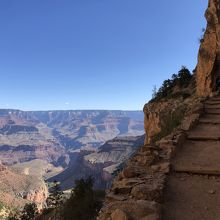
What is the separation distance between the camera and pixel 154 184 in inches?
401

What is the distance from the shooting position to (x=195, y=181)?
11648mm

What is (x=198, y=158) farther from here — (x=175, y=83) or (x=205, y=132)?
(x=175, y=83)

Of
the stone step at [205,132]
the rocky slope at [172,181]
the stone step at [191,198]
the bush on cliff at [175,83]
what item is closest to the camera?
the rocky slope at [172,181]

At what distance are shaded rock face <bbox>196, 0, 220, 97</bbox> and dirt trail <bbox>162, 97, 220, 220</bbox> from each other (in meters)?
24.9

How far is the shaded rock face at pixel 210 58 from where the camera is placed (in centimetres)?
4288

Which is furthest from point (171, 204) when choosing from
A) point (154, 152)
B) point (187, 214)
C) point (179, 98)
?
point (179, 98)

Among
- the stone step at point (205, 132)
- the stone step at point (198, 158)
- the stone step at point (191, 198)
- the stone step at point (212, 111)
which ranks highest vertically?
the stone step at point (212, 111)

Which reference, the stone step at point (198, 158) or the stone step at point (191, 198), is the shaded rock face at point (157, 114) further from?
the stone step at point (191, 198)

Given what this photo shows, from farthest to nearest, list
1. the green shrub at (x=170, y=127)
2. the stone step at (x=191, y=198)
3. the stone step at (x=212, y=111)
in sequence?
the green shrub at (x=170, y=127), the stone step at (x=212, y=111), the stone step at (x=191, y=198)

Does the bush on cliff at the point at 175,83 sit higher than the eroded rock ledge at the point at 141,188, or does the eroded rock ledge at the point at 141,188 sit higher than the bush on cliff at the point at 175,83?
the bush on cliff at the point at 175,83

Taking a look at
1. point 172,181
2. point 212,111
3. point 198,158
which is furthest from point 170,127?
point 172,181

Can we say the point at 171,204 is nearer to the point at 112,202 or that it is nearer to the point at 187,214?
the point at 187,214

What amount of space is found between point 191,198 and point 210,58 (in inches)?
1443

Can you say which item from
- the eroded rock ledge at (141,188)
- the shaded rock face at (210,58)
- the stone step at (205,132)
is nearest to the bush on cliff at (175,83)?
the shaded rock face at (210,58)
